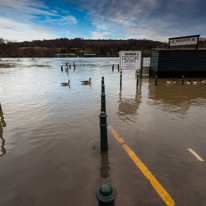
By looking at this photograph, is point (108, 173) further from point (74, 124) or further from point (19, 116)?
point (19, 116)

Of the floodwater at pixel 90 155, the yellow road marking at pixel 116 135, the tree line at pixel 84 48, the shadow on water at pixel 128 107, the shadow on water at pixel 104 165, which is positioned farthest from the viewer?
the tree line at pixel 84 48

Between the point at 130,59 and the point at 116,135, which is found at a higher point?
the point at 130,59

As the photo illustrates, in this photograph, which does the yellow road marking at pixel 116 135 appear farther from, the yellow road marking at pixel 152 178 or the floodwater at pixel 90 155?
the yellow road marking at pixel 152 178

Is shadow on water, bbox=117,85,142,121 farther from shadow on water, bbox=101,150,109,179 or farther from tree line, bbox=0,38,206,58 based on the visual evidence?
tree line, bbox=0,38,206,58

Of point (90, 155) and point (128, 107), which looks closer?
point (90, 155)

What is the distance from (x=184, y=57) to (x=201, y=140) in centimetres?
1502

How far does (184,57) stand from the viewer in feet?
53.3

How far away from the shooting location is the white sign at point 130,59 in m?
11.0

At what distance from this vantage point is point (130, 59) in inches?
441

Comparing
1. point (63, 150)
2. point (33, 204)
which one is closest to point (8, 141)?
point (63, 150)

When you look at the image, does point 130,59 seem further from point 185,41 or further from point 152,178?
point 152,178

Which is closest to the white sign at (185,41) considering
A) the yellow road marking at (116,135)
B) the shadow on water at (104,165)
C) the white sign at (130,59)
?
the white sign at (130,59)

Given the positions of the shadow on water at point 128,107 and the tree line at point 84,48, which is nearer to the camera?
the shadow on water at point 128,107

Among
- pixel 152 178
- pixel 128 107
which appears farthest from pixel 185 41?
pixel 152 178
